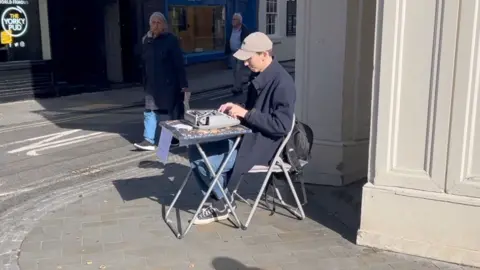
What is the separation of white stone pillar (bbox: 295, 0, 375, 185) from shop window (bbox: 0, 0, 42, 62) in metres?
8.61

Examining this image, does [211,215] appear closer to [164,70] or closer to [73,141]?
[164,70]

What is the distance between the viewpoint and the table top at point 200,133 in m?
4.19

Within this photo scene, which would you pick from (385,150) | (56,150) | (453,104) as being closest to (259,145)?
(385,150)

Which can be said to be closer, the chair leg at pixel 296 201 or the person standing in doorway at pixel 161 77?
the chair leg at pixel 296 201

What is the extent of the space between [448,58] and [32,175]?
4903mm

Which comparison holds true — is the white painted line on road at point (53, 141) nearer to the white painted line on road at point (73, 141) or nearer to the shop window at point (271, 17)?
the white painted line on road at point (73, 141)

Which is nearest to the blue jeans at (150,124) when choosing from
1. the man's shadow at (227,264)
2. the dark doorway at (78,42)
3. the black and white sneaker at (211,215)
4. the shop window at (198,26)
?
the black and white sneaker at (211,215)

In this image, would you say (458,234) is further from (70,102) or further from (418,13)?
(70,102)

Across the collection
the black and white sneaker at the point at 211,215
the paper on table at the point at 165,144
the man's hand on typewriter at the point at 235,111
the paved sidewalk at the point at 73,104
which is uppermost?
the man's hand on typewriter at the point at 235,111

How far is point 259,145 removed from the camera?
4566 millimetres

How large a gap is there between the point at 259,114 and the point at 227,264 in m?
1.17

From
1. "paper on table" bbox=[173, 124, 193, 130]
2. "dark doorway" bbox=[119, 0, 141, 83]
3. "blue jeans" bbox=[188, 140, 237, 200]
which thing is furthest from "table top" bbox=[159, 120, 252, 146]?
"dark doorway" bbox=[119, 0, 141, 83]

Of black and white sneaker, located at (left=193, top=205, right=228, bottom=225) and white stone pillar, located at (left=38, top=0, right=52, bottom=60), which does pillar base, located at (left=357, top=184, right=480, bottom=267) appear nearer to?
black and white sneaker, located at (left=193, top=205, right=228, bottom=225)

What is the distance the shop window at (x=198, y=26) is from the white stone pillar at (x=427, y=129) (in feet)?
42.4
